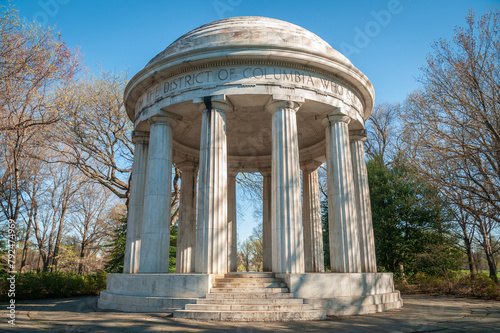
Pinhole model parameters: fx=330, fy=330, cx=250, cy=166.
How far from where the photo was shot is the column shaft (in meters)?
17.2

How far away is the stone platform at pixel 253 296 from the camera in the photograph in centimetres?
1419

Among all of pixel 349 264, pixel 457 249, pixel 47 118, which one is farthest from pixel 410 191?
pixel 47 118

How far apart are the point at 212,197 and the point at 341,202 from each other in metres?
7.97

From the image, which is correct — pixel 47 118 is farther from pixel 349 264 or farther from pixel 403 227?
pixel 403 227

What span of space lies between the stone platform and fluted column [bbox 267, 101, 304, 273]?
103 centimetres

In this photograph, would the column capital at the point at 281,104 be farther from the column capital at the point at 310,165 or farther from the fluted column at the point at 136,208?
the column capital at the point at 310,165

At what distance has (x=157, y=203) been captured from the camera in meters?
20.0

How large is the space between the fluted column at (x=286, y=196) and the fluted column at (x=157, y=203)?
22.1ft

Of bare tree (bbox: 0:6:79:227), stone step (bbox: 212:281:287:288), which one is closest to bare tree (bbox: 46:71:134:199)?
bare tree (bbox: 0:6:79:227)

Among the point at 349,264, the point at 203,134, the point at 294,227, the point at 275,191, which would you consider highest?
the point at 203,134

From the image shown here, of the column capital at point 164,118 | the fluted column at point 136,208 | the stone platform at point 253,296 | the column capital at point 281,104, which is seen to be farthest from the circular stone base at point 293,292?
the column capital at point 164,118

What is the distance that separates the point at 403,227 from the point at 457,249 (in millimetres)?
5480

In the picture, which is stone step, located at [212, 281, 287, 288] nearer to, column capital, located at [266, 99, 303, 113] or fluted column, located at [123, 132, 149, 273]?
fluted column, located at [123, 132, 149, 273]

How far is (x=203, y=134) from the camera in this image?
19.4m
